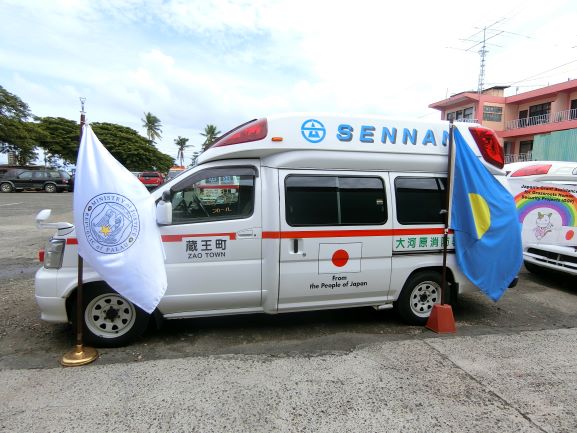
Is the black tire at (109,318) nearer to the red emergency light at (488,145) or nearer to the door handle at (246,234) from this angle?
the door handle at (246,234)

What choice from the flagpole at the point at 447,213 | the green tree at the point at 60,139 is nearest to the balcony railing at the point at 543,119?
the flagpole at the point at 447,213

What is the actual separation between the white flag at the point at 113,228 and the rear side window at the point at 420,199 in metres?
2.78

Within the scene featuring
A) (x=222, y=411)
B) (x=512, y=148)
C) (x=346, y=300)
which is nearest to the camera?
(x=222, y=411)

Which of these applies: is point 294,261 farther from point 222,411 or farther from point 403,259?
point 222,411

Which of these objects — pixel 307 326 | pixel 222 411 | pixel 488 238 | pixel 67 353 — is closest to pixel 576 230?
pixel 488 238

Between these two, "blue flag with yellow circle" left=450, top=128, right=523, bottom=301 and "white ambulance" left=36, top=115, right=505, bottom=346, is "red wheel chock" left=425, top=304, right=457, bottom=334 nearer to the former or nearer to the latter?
"white ambulance" left=36, top=115, right=505, bottom=346

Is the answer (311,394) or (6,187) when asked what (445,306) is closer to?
(311,394)

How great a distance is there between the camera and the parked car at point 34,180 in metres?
26.4

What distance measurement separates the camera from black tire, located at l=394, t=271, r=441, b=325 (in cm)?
485

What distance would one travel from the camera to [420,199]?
190 inches

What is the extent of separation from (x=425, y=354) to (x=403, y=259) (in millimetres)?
1109

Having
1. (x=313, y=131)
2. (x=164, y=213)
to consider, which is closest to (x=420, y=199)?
(x=313, y=131)

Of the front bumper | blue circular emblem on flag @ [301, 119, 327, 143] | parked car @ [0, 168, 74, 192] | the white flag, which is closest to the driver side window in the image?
the white flag

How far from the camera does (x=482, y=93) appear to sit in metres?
35.8
